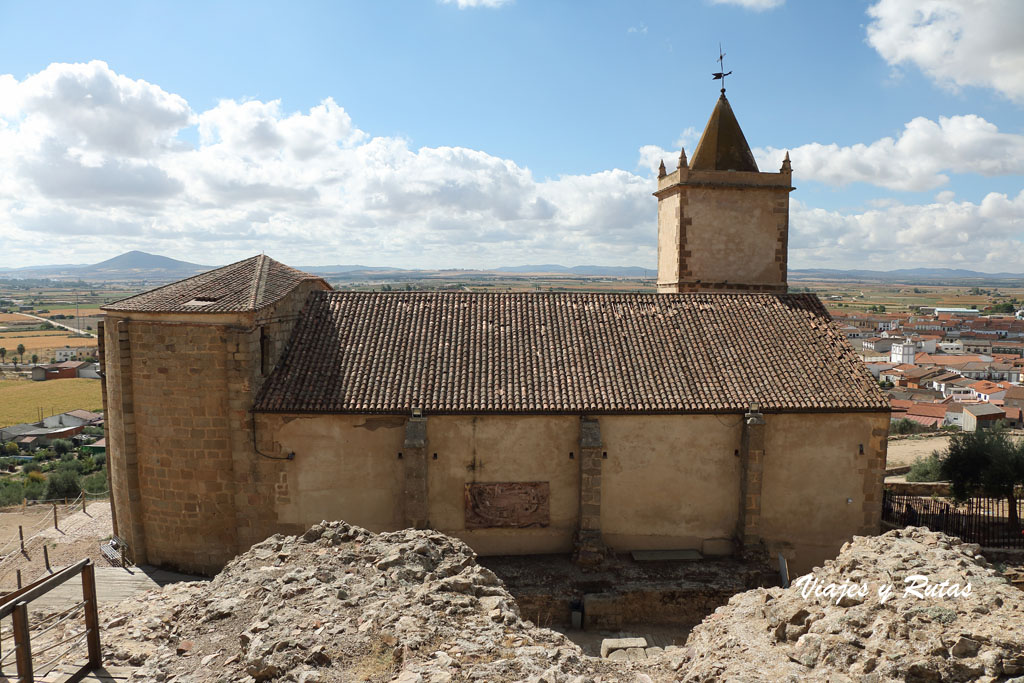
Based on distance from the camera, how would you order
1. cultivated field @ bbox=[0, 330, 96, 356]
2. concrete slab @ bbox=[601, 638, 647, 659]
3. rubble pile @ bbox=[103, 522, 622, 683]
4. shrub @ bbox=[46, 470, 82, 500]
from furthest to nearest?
1. cultivated field @ bbox=[0, 330, 96, 356]
2. shrub @ bbox=[46, 470, 82, 500]
3. concrete slab @ bbox=[601, 638, 647, 659]
4. rubble pile @ bbox=[103, 522, 622, 683]

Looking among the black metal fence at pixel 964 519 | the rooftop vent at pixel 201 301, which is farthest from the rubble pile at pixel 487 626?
the black metal fence at pixel 964 519

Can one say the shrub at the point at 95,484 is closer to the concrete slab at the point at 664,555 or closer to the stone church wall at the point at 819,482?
the concrete slab at the point at 664,555

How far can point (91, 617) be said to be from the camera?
6.49m

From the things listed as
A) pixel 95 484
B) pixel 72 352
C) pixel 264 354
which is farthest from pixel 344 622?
pixel 72 352

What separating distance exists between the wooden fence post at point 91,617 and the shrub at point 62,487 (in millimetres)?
32940

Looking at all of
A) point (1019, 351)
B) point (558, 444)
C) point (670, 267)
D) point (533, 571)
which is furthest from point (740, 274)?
point (1019, 351)

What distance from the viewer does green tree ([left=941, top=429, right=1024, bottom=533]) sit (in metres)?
17.4

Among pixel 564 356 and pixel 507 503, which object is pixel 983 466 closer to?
pixel 564 356

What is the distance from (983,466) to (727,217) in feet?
32.5

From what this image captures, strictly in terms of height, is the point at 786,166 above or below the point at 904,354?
above

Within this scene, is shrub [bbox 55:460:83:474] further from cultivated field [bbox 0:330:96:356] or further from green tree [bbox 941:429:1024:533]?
cultivated field [bbox 0:330:96:356]

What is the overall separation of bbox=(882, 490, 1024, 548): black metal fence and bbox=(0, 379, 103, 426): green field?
206 feet

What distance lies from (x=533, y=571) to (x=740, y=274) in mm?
11861

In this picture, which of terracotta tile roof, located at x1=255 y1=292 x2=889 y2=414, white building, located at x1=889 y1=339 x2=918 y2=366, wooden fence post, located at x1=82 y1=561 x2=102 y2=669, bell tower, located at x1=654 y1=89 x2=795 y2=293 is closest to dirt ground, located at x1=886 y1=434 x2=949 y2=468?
bell tower, located at x1=654 y1=89 x2=795 y2=293
